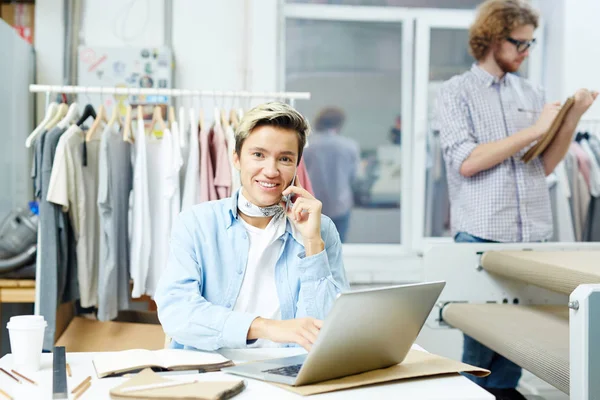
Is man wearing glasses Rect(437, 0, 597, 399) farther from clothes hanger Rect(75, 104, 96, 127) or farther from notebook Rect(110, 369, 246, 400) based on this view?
notebook Rect(110, 369, 246, 400)

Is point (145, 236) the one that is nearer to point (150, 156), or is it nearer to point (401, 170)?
point (150, 156)

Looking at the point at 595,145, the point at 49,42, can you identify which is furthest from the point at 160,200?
the point at 595,145

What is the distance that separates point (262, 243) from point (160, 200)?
1215mm

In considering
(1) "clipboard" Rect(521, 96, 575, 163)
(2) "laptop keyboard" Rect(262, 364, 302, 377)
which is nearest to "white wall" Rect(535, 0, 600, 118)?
(1) "clipboard" Rect(521, 96, 575, 163)

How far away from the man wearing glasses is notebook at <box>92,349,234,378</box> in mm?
1503

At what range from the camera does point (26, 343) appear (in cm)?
133

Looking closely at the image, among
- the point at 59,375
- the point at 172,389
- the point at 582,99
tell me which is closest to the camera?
the point at 172,389

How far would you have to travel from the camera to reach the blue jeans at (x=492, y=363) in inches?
104

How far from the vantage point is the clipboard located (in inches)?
98.7

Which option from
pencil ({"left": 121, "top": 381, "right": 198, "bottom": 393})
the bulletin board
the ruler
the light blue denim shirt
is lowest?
the ruler

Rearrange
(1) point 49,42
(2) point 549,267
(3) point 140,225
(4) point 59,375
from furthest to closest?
1. (1) point 49,42
2. (3) point 140,225
3. (2) point 549,267
4. (4) point 59,375

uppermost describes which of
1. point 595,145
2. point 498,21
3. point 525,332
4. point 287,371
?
point 498,21

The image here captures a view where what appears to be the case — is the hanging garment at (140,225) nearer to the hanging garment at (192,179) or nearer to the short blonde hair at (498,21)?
the hanging garment at (192,179)

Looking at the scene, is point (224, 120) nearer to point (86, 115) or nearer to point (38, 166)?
point (86, 115)
